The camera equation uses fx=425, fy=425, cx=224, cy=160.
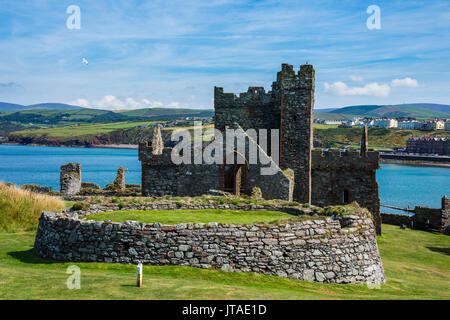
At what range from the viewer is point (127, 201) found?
53.9 feet

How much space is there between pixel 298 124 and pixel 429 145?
585ft

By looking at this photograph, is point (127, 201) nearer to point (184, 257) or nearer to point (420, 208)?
point (184, 257)

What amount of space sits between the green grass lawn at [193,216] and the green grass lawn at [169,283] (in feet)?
6.24

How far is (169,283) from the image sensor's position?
420 inches

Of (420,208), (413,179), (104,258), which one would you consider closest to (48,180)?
(420,208)

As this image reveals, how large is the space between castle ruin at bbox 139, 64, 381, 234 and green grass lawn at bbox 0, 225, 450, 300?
11230mm

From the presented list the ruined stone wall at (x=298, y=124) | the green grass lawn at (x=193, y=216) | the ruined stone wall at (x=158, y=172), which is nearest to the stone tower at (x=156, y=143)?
the ruined stone wall at (x=158, y=172)

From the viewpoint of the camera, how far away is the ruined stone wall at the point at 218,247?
494 inches

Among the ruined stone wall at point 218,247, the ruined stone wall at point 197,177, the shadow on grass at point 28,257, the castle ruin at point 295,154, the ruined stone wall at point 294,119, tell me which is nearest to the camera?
the ruined stone wall at point 218,247

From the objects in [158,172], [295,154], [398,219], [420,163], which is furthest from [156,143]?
[420,163]

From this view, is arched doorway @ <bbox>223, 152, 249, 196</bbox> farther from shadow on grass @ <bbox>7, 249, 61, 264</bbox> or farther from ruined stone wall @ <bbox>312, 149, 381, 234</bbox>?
shadow on grass @ <bbox>7, 249, 61, 264</bbox>

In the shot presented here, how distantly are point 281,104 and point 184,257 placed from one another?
18.0 meters

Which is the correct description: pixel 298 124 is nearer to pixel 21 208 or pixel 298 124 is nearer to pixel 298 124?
pixel 298 124

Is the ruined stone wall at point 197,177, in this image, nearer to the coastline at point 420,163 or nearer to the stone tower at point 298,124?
the stone tower at point 298,124
